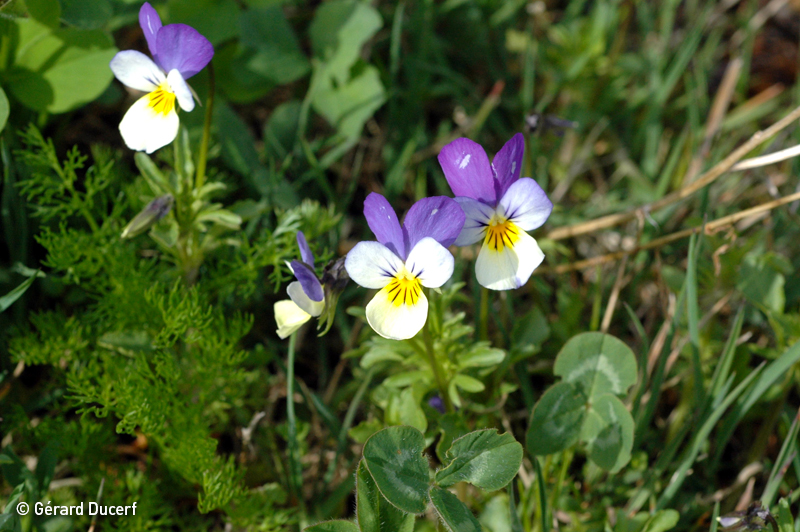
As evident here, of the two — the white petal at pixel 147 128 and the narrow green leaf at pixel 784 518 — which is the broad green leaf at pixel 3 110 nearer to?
the white petal at pixel 147 128

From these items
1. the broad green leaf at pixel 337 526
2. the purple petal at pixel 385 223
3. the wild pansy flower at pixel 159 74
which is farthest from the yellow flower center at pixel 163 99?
the broad green leaf at pixel 337 526

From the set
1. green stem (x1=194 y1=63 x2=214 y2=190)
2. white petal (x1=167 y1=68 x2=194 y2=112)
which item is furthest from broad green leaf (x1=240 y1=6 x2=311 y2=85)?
white petal (x1=167 y1=68 x2=194 y2=112)

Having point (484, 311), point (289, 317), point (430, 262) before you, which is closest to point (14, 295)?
point (289, 317)

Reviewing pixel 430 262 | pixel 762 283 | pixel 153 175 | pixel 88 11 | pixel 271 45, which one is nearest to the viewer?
pixel 430 262

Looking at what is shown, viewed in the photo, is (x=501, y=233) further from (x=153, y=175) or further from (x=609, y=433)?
(x=153, y=175)

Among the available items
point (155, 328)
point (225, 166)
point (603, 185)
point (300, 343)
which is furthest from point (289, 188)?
point (603, 185)

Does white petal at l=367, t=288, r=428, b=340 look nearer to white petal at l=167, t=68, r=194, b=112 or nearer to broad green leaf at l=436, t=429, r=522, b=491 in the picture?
broad green leaf at l=436, t=429, r=522, b=491

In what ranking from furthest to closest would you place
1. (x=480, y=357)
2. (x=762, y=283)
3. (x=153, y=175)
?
(x=762, y=283), (x=153, y=175), (x=480, y=357)

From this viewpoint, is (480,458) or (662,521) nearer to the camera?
(480,458)
